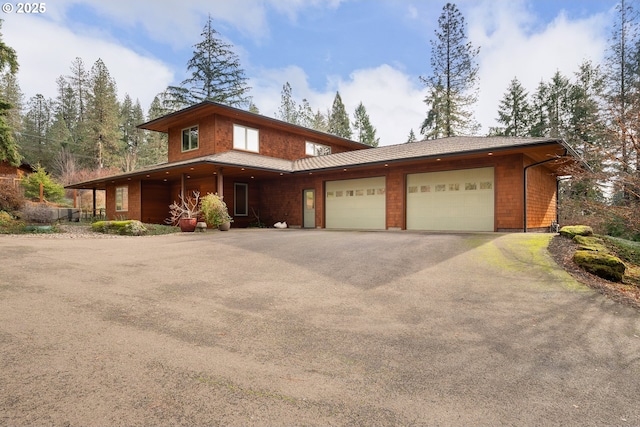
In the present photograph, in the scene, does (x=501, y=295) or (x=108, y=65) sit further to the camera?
(x=108, y=65)

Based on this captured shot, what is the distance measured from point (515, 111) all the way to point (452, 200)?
78.3ft

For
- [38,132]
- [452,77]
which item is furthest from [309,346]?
[38,132]

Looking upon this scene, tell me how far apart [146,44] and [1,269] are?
1424cm

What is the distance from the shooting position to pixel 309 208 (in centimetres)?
1672

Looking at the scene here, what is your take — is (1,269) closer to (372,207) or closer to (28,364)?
(28,364)

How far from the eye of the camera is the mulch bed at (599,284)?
492 centimetres

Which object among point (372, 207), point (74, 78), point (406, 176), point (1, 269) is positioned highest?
point (74, 78)

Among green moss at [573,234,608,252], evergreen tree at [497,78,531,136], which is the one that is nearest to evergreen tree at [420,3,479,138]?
evergreen tree at [497,78,531,136]

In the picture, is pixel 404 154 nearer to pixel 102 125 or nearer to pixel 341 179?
pixel 341 179

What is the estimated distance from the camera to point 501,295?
4.82 meters

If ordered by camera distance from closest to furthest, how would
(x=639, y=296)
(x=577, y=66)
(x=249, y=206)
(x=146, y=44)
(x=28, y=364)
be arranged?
(x=28, y=364), (x=639, y=296), (x=146, y=44), (x=249, y=206), (x=577, y=66)

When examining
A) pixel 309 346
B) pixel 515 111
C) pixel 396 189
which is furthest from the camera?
pixel 515 111

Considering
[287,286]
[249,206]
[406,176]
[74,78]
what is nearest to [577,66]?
[406,176]

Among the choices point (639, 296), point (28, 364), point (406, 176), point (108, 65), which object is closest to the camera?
point (28, 364)
